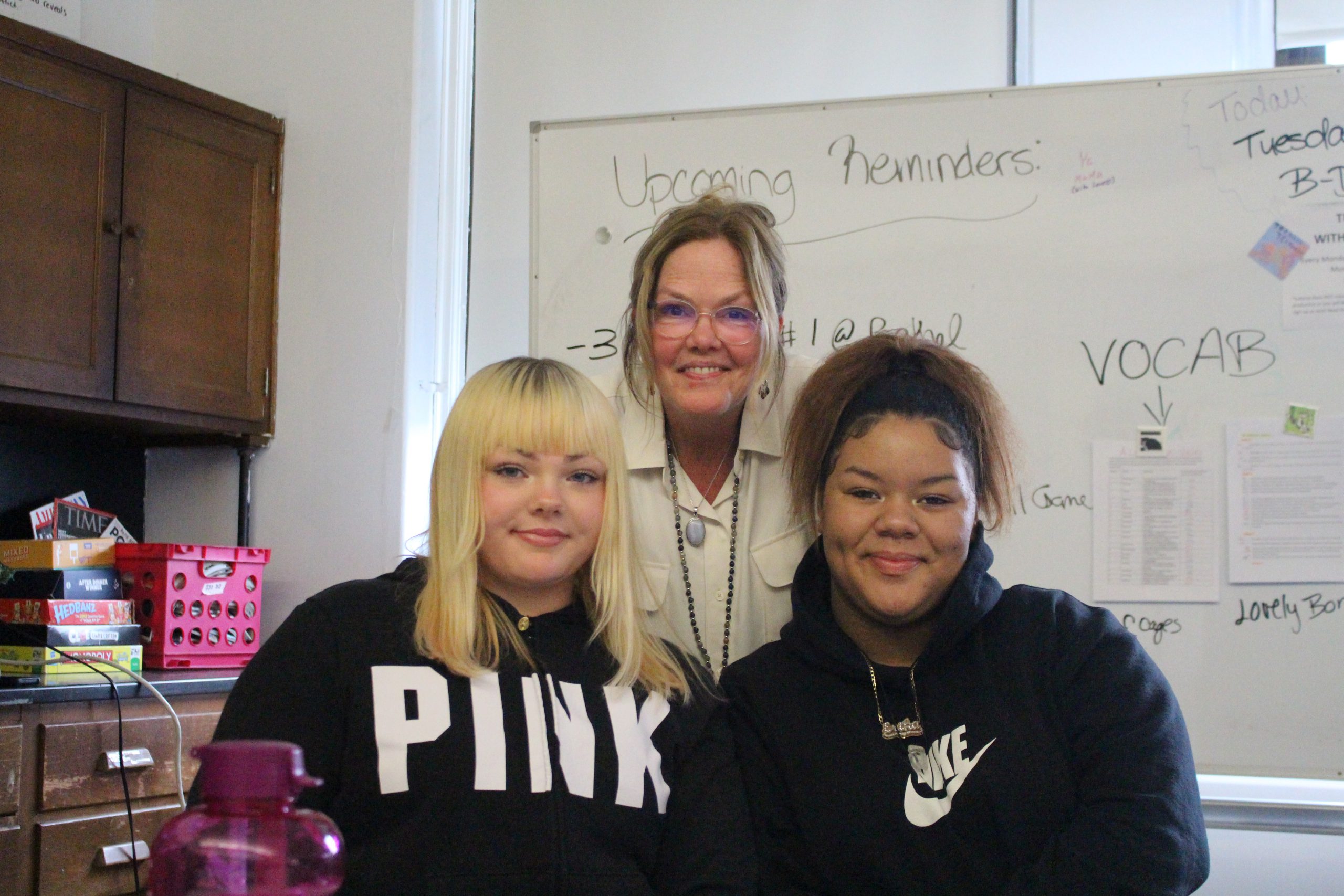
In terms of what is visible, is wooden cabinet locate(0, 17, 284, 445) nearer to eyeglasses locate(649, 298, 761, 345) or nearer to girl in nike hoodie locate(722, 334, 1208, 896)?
eyeglasses locate(649, 298, 761, 345)

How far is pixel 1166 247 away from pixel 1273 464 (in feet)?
1.42

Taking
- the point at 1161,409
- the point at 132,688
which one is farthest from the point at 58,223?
the point at 1161,409

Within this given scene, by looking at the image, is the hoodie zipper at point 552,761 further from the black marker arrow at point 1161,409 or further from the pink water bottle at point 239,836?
the black marker arrow at point 1161,409

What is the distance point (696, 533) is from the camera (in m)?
1.61

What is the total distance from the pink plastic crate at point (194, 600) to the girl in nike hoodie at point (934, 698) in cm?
149

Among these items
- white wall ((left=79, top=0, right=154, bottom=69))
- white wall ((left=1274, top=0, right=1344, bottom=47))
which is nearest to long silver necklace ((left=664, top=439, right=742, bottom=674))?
white wall ((left=1274, top=0, right=1344, bottom=47))

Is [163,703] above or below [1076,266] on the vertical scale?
below

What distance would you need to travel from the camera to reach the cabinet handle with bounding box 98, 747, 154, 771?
2.00m

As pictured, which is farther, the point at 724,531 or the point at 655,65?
the point at 655,65

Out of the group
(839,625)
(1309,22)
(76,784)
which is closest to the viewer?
(839,625)

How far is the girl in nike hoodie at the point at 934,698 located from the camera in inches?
44.6

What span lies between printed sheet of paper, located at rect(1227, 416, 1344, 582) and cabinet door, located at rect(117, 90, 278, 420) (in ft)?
7.12

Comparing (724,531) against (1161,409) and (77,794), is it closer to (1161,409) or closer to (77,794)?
(1161,409)

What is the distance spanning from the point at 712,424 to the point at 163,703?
120cm
